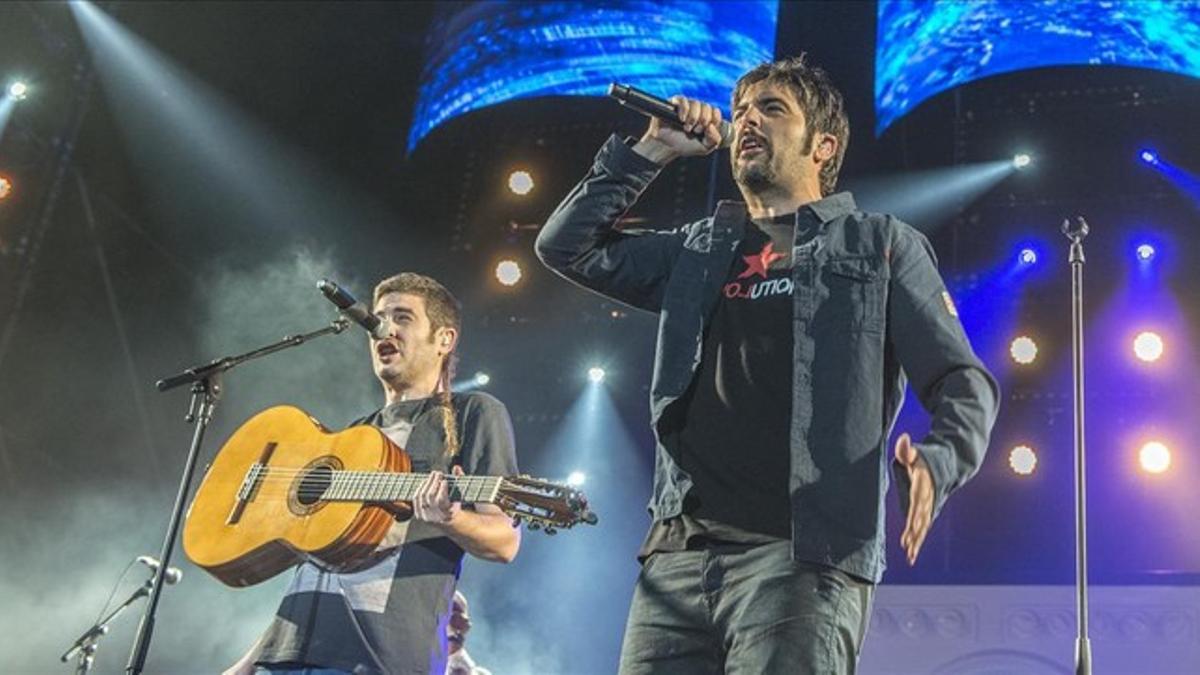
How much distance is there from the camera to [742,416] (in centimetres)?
239

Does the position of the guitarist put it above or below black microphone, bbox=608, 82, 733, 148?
below

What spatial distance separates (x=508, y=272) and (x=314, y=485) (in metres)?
5.91

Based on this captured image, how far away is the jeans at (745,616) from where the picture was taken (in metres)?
2.08

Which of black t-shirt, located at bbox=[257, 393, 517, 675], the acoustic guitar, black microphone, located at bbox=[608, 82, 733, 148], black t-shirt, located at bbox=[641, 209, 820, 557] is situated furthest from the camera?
the acoustic guitar

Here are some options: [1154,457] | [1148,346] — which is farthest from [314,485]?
[1148,346]

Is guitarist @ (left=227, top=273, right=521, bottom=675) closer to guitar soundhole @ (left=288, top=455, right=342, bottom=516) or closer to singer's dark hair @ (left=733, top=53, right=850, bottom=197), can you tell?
guitar soundhole @ (left=288, top=455, right=342, bottom=516)

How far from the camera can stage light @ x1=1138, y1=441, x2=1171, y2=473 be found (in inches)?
318

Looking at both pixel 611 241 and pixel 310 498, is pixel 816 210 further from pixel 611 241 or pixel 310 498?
pixel 310 498

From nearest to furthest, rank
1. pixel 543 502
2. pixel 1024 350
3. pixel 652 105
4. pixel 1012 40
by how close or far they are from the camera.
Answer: pixel 652 105 → pixel 543 502 → pixel 1012 40 → pixel 1024 350

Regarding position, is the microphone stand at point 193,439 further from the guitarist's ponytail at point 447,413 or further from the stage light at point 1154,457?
the stage light at point 1154,457

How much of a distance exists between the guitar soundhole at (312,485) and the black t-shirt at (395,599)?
19cm

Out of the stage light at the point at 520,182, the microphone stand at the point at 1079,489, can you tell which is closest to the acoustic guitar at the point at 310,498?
the microphone stand at the point at 1079,489

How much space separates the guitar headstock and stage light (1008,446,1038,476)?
5772mm

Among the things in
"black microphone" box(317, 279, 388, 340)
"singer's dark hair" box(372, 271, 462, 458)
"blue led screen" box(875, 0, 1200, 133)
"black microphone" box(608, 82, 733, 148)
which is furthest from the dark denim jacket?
"blue led screen" box(875, 0, 1200, 133)
